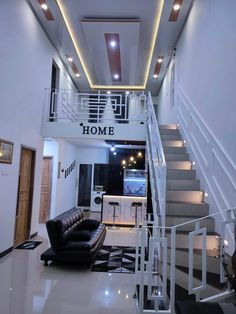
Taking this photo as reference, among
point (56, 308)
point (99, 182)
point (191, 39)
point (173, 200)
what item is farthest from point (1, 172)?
point (99, 182)

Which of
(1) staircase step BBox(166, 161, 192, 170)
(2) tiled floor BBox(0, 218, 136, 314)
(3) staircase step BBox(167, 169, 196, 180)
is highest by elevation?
(1) staircase step BBox(166, 161, 192, 170)

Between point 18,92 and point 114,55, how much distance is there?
390cm

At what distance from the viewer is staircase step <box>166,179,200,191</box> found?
4.72 m

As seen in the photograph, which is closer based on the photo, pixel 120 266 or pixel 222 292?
pixel 222 292

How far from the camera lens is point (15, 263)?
15.2ft

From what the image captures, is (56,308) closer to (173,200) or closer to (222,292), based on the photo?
(222,292)

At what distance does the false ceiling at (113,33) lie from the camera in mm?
5969

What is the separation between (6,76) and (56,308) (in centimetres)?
391

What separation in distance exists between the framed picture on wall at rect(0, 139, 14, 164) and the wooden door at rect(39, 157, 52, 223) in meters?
3.05

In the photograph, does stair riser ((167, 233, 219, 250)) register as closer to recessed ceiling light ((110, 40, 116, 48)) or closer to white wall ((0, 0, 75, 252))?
white wall ((0, 0, 75, 252))

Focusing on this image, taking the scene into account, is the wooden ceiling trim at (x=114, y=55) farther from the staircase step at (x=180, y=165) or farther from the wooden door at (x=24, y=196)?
the staircase step at (x=180, y=165)

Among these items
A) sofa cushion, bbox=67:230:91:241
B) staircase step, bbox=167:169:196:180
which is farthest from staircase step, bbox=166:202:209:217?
sofa cushion, bbox=67:230:91:241

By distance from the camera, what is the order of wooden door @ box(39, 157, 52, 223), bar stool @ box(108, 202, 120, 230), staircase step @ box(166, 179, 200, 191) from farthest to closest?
bar stool @ box(108, 202, 120, 230) < wooden door @ box(39, 157, 52, 223) < staircase step @ box(166, 179, 200, 191)

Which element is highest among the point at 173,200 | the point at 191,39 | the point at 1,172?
the point at 191,39
